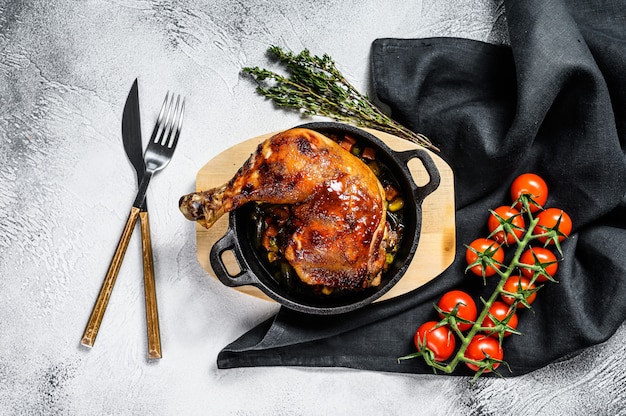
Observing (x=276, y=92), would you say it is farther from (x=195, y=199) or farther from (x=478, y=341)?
(x=478, y=341)

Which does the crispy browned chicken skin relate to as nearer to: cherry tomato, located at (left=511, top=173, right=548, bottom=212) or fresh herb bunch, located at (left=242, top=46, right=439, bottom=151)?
fresh herb bunch, located at (left=242, top=46, right=439, bottom=151)

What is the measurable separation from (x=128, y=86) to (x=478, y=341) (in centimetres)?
188

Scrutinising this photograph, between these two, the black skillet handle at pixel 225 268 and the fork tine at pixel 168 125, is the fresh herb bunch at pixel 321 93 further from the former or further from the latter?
the black skillet handle at pixel 225 268

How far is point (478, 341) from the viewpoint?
8.45 feet

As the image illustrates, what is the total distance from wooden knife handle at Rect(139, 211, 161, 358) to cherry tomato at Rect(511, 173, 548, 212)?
1.58 metres

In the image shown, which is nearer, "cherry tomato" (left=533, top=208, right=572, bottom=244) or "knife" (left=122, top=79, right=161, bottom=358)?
"cherry tomato" (left=533, top=208, right=572, bottom=244)

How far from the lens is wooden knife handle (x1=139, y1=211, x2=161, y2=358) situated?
106 inches

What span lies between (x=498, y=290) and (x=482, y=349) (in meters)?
0.28

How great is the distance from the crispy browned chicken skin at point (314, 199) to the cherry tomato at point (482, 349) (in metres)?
0.66

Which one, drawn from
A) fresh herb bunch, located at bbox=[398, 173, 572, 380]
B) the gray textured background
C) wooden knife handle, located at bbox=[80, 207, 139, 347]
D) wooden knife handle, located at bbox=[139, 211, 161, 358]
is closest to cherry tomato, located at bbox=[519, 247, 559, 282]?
fresh herb bunch, located at bbox=[398, 173, 572, 380]

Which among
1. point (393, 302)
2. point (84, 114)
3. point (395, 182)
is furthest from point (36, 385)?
point (395, 182)

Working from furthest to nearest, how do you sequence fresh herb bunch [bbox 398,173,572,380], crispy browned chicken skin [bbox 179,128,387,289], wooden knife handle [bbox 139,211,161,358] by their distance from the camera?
wooden knife handle [bbox 139,211,161,358] → fresh herb bunch [bbox 398,173,572,380] → crispy browned chicken skin [bbox 179,128,387,289]

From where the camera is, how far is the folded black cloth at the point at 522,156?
253 cm

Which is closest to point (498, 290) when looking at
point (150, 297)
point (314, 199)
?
point (314, 199)
